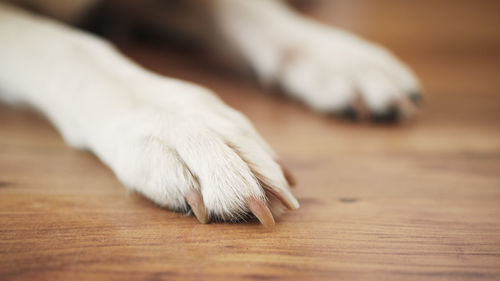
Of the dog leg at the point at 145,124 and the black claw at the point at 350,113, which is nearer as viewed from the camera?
the dog leg at the point at 145,124

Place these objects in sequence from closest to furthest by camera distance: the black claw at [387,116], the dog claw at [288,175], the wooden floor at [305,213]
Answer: the wooden floor at [305,213] < the dog claw at [288,175] < the black claw at [387,116]

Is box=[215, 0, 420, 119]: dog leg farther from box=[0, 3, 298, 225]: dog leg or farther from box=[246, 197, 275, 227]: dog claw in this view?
box=[246, 197, 275, 227]: dog claw

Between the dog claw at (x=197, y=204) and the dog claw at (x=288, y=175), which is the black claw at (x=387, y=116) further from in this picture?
A: the dog claw at (x=197, y=204)

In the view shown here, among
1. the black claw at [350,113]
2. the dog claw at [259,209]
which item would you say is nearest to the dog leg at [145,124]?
the dog claw at [259,209]

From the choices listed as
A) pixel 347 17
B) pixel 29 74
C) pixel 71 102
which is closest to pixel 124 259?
pixel 71 102

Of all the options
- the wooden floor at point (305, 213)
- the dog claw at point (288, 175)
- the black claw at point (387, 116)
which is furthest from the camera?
the black claw at point (387, 116)

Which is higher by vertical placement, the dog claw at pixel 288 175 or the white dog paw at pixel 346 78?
the white dog paw at pixel 346 78

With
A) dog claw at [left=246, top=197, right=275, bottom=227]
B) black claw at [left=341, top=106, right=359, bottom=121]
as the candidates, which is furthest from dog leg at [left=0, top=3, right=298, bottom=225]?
black claw at [left=341, top=106, right=359, bottom=121]
